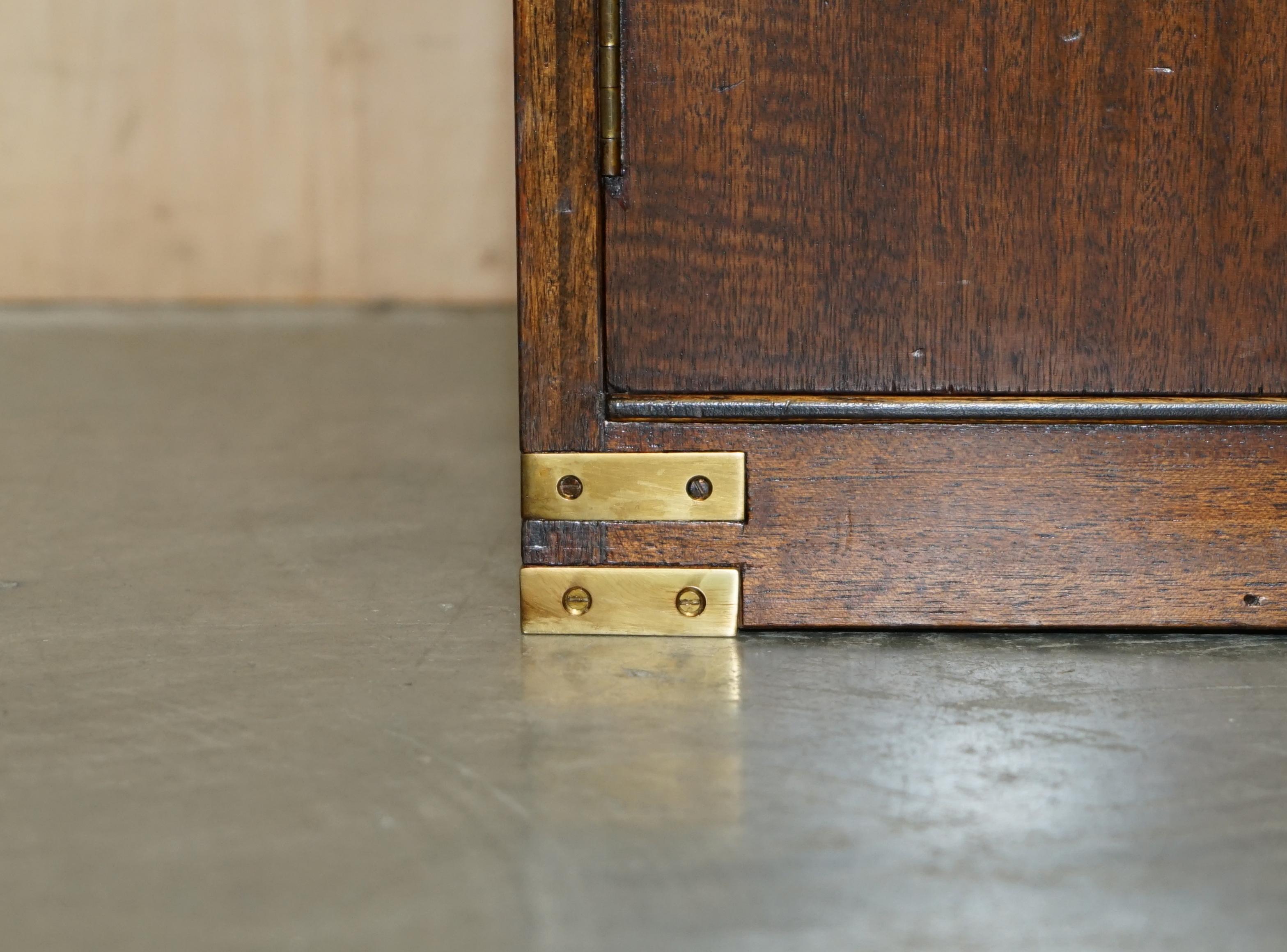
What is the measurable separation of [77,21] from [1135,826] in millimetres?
4331

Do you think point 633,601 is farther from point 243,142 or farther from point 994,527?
point 243,142

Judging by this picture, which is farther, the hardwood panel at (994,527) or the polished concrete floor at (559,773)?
the hardwood panel at (994,527)

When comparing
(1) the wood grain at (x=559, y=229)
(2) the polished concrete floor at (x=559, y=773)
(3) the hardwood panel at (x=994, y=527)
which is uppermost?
(1) the wood grain at (x=559, y=229)

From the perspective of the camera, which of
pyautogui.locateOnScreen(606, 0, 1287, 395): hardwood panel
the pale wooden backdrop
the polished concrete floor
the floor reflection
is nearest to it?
the polished concrete floor

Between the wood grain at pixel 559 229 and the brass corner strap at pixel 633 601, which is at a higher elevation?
the wood grain at pixel 559 229

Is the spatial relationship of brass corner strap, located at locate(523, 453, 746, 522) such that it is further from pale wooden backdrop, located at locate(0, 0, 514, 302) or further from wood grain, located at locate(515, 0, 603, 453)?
pale wooden backdrop, located at locate(0, 0, 514, 302)

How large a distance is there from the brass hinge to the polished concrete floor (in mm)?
391

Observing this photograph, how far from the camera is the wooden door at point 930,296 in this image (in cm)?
109

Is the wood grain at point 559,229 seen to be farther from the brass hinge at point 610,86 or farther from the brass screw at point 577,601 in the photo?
the brass screw at point 577,601

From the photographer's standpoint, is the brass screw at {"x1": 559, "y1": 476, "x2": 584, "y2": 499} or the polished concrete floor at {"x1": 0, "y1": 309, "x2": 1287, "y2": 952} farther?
the brass screw at {"x1": 559, "y1": 476, "x2": 584, "y2": 499}

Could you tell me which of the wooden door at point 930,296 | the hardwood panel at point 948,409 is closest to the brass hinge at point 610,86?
the wooden door at point 930,296

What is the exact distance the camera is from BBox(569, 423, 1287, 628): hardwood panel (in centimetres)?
113

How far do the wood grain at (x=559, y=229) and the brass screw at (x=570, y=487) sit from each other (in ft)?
0.08

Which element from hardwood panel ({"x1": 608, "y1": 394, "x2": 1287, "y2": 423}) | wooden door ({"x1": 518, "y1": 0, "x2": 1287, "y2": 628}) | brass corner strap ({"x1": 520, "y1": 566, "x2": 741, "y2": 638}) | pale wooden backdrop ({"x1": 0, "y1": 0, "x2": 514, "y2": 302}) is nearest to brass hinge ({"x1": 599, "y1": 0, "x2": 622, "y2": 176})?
wooden door ({"x1": 518, "y1": 0, "x2": 1287, "y2": 628})
